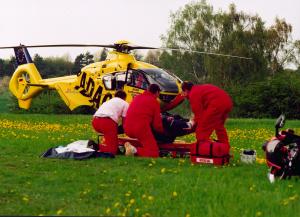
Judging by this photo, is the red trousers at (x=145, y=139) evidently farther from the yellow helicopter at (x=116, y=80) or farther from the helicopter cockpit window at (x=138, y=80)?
the helicopter cockpit window at (x=138, y=80)

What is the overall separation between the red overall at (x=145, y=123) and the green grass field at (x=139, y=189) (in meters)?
0.74

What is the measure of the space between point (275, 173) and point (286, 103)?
37018 millimetres

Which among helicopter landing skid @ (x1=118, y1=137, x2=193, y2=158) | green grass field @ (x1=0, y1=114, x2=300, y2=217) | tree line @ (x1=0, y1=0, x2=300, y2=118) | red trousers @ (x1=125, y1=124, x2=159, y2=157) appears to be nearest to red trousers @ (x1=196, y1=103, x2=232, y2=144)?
green grass field @ (x1=0, y1=114, x2=300, y2=217)

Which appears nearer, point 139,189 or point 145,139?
point 139,189

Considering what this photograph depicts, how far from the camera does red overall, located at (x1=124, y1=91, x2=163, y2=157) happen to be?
13.5 meters

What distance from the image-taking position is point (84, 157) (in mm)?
12969

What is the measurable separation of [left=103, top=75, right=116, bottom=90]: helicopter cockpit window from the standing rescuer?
896 centimetres

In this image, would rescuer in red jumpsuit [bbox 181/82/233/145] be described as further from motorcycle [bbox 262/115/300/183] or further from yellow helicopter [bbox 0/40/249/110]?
yellow helicopter [bbox 0/40/249/110]

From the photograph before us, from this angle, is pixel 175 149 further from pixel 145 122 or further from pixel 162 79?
pixel 162 79

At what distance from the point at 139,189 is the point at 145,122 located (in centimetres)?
452

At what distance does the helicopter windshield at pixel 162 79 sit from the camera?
888 inches

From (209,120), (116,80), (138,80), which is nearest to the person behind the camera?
(209,120)

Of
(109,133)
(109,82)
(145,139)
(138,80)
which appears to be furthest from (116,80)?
(145,139)

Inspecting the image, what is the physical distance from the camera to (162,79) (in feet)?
74.9
